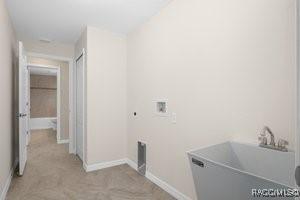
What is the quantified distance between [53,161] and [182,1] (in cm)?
349

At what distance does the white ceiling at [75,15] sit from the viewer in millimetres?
2297

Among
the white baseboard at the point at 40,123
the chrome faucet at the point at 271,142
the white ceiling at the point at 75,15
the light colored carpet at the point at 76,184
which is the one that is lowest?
the light colored carpet at the point at 76,184

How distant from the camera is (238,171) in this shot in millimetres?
927

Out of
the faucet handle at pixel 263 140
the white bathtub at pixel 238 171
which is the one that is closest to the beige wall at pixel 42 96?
the white bathtub at pixel 238 171

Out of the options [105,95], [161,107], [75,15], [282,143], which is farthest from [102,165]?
[282,143]

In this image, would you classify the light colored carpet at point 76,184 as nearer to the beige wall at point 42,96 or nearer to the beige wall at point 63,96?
the beige wall at point 63,96

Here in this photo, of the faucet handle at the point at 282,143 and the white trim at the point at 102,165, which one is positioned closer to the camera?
the faucet handle at the point at 282,143

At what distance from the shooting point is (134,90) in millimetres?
3062

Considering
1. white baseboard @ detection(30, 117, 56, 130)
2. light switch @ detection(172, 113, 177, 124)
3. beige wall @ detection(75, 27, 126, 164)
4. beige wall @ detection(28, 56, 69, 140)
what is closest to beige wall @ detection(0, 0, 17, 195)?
beige wall @ detection(75, 27, 126, 164)

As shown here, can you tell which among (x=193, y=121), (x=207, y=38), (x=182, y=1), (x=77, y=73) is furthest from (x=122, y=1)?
(x=77, y=73)

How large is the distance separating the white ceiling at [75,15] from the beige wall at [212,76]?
0.84ft

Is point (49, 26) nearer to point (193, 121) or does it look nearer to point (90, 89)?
point (90, 89)

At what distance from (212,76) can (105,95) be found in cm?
196

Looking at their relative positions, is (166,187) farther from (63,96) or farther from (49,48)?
(63,96)
